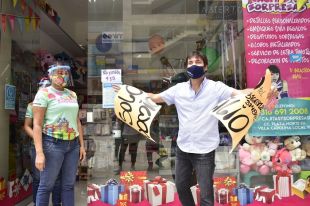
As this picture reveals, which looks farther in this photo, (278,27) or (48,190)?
(278,27)

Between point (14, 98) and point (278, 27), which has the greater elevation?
point (278, 27)

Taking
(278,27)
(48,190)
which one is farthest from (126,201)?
(278,27)

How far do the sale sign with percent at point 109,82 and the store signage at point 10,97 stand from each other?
1.06 m

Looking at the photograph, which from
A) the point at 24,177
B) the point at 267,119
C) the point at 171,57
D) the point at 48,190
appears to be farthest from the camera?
the point at 24,177

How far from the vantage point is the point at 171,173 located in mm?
4055

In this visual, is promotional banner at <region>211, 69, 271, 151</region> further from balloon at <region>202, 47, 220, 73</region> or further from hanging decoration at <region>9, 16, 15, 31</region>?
hanging decoration at <region>9, 16, 15, 31</region>

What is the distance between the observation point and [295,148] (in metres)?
3.93

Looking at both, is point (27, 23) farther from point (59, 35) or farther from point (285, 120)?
point (285, 120)

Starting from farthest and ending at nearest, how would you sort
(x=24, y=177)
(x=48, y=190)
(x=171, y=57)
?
(x=24, y=177) → (x=171, y=57) → (x=48, y=190)

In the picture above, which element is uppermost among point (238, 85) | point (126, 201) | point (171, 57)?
point (171, 57)

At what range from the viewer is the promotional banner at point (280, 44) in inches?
153

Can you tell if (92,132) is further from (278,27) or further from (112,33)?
(278,27)

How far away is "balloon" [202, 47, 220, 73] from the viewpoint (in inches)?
164

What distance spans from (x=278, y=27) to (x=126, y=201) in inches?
88.8
